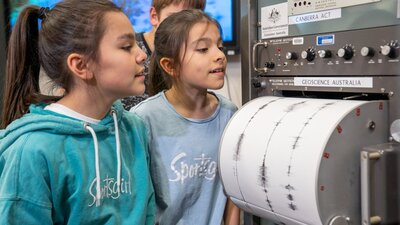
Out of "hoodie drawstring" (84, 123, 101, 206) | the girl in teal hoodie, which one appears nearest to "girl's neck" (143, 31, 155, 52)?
the girl in teal hoodie

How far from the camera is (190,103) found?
3.39 feet

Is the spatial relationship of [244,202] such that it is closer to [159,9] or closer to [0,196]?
[0,196]

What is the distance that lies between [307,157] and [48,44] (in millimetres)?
536

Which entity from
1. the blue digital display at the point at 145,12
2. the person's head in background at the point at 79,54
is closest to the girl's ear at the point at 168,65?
the person's head in background at the point at 79,54

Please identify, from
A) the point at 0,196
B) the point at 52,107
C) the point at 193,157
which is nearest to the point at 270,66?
the point at 193,157

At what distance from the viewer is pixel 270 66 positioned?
1.01 metres

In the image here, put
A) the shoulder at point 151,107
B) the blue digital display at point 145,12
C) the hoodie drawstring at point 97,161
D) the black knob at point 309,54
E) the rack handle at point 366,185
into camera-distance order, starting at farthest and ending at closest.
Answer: the blue digital display at point 145,12 < the shoulder at point 151,107 < the black knob at point 309,54 < the hoodie drawstring at point 97,161 < the rack handle at point 366,185

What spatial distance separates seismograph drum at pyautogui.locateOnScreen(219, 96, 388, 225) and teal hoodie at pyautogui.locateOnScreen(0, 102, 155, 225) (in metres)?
0.23

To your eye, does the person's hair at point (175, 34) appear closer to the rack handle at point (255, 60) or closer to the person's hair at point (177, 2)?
the rack handle at point (255, 60)

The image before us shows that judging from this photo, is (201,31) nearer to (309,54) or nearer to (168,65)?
(168,65)

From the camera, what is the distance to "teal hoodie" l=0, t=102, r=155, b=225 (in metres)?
0.71

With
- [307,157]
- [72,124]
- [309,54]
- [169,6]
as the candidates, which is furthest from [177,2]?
[307,157]

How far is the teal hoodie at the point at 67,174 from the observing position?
2.34 feet

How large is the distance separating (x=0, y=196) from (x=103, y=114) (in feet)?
0.82
